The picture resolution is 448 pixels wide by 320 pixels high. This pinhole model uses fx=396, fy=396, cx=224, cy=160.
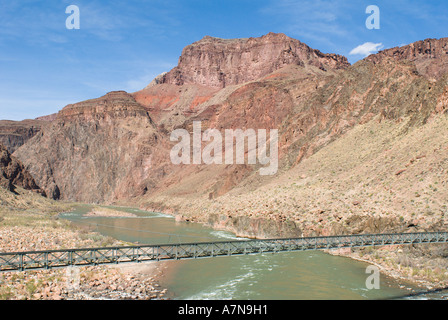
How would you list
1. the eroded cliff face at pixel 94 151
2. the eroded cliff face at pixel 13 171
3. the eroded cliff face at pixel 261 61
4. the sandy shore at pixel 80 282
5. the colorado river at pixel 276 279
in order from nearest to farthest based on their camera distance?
the sandy shore at pixel 80 282, the colorado river at pixel 276 279, the eroded cliff face at pixel 13 171, the eroded cliff face at pixel 94 151, the eroded cliff face at pixel 261 61

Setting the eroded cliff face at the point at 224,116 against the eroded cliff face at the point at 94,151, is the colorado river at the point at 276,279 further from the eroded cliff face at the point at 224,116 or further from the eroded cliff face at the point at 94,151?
the eroded cliff face at the point at 94,151

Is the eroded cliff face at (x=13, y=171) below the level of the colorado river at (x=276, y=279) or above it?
above

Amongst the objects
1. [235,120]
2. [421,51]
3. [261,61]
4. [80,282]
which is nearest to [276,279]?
[80,282]

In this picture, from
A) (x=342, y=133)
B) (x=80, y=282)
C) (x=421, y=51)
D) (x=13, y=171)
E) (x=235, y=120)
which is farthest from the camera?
(x=421, y=51)

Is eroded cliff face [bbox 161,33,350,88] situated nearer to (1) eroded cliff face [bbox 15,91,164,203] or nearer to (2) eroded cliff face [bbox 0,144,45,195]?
(1) eroded cliff face [bbox 15,91,164,203]

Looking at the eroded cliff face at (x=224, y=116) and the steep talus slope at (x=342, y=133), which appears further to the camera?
the eroded cliff face at (x=224, y=116)

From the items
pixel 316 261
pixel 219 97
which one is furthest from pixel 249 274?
pixel 219 97

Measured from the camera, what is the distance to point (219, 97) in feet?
514

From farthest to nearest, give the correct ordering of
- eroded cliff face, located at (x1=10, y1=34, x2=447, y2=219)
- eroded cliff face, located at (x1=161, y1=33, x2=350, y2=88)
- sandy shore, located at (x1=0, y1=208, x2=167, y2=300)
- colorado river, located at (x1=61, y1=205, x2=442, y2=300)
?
eroded cliff face, located at (x1=161, y1=33, x2=350, y2=88) → eroded cliff face, located at (x1=10, y1=34, x2=447, y2=219) → colorado river, located at (x1=61, y1=205, x2=442, y2=300) → sandy shore, located at (x1=0, y1=208, x2=167, y2=300)

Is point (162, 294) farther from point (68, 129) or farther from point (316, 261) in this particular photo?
point (68, 129)

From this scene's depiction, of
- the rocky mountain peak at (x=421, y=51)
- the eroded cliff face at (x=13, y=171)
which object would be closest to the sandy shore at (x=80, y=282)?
the eroded cliff face at (x=13, y=171)

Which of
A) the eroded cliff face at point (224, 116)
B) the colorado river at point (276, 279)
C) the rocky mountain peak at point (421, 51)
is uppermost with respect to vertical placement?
the rocky mountain peak at point (421, 51)

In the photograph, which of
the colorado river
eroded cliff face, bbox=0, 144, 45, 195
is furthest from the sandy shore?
eroded cliff face, bbox=0, 144, 45, 195

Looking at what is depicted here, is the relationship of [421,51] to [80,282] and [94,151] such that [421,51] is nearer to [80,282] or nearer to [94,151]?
[94,151]
